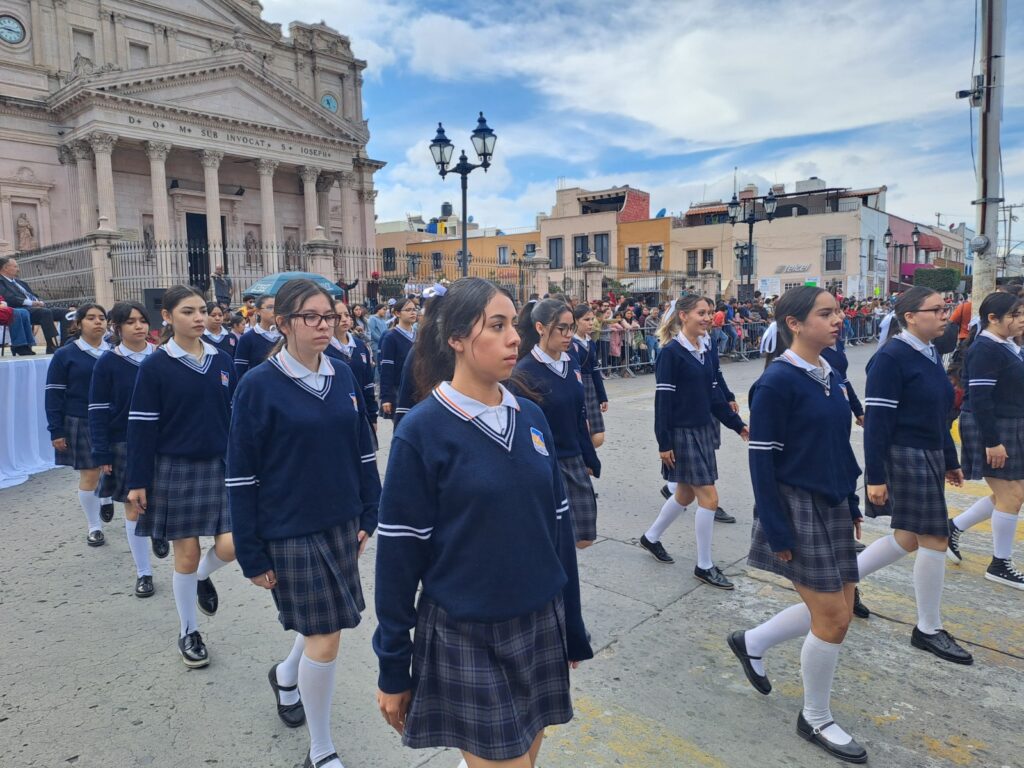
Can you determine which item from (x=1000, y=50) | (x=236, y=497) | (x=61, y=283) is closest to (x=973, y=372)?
(x=236, y=497)

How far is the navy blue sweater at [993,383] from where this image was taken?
432 cm

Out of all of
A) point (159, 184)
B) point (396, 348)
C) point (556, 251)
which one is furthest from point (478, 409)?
point (556, 251)

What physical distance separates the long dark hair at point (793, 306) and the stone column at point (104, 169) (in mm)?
30032

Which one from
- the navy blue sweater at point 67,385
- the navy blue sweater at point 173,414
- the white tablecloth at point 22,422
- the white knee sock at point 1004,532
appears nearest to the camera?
the navy blue sweater at point 173,414

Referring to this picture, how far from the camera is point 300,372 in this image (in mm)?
2838

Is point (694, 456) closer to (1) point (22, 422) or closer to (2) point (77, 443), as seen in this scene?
(2) point (77, 443)

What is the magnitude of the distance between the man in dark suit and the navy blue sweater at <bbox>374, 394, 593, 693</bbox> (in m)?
11.6

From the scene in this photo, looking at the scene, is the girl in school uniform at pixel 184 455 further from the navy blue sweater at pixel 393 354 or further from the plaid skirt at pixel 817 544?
the navy blue sweater at pixel 393 354

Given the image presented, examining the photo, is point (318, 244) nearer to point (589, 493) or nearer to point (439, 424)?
point (589, 493)

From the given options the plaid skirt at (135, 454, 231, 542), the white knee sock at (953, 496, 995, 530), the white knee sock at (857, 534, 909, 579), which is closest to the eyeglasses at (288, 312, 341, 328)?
the plaid skirt at (135, 454, 231, 542)

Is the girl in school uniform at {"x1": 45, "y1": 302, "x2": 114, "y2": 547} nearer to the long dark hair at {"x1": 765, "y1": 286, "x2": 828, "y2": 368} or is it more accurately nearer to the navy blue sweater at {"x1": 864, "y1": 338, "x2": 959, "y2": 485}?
the long dark hair at {"x1": 765, "y1": 286, "x2": 828, "y2": 368}

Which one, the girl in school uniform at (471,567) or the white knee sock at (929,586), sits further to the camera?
the white knee sock at (929,586)

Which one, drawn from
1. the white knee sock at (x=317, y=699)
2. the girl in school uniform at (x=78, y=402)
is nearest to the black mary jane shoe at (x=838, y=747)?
the white knee sock at (x=317, y=699)

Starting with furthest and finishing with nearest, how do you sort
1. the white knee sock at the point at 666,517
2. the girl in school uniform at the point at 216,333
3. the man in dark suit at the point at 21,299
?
the man in dark suit at the point at 21,299 → the girl in school uniform at the point at 216,333 → the white knee sock at the point at 666,517
